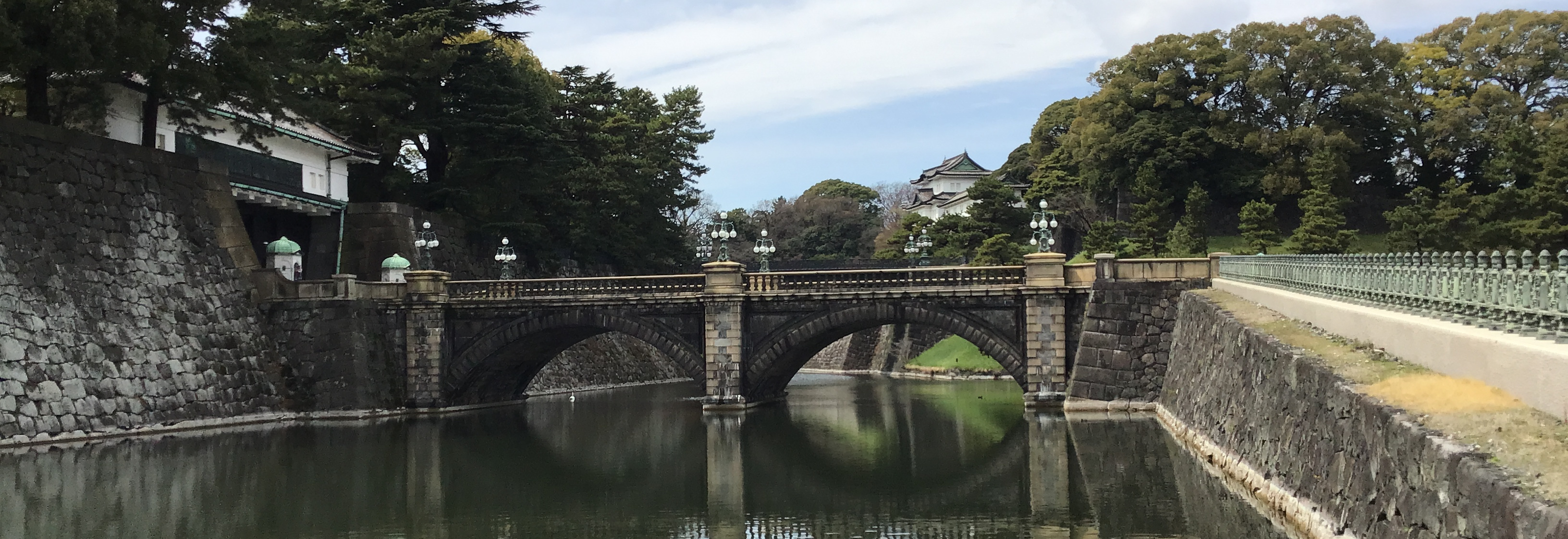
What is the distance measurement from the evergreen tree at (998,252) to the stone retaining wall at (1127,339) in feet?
84.1

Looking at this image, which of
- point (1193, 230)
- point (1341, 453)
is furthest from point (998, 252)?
point (1341, 453)

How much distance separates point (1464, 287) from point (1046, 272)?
24.7 m

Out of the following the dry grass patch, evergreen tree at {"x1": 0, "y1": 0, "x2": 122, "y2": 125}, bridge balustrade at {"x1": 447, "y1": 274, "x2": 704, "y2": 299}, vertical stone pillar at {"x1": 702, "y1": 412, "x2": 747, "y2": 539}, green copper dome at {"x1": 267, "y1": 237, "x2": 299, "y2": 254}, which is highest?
evergreen tree at {"x1": 0, "y1": 0, "x2": 122, "y2": 125}

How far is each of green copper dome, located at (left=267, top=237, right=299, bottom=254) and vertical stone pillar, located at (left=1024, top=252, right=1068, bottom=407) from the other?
23.9m

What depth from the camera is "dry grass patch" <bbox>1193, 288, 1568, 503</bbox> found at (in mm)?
9406

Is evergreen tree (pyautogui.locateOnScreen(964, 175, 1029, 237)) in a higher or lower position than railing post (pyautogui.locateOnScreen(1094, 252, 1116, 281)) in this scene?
higher

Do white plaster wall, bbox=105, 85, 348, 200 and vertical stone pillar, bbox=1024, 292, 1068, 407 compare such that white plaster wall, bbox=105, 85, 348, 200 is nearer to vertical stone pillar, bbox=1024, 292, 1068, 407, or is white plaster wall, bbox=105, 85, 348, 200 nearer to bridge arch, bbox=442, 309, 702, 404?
bridge arch, bbox=442, 309, 702, 404

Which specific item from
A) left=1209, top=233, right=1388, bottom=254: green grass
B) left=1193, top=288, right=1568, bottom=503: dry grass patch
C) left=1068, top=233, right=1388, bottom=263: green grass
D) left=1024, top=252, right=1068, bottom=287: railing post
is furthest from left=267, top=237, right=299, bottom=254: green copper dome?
left=1209, top=233, right=1388, bottom=254: green grass

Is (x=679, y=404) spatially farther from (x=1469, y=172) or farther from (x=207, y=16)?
(x=1469, y=172)

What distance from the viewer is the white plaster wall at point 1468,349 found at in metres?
10.4

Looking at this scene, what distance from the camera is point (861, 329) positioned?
40781mm

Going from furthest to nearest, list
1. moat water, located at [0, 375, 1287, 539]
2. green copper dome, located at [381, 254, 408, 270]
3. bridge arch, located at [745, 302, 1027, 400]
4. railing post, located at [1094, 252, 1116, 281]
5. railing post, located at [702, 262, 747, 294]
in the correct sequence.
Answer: green copper dome, located at [381, 254, 408, 270] → railing post, located at [702, 262, 747, 294] → bridge arch, located at [745, 302, 1027, 400] → railing post, located at [1094, 252, 1116, 281] → moat water, located at [0, 375, 1287, 539]

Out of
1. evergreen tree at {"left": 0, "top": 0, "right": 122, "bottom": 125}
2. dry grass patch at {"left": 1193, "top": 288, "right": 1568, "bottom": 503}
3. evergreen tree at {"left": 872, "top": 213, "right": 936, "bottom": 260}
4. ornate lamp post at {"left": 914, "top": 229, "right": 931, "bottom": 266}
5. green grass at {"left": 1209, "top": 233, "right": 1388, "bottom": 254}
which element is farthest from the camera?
evergreen tree at {"left": 872, "top": 213, "right": 936, "bottom": 260}

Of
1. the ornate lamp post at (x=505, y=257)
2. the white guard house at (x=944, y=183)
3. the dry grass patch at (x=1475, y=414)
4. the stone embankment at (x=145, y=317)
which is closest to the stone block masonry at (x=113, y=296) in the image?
the stone embankment at (x=145, y=317)
